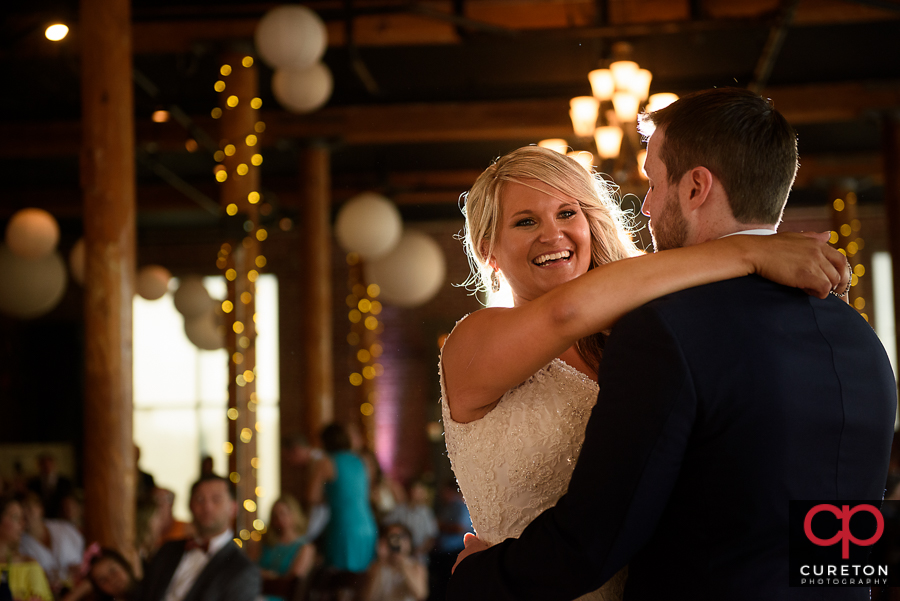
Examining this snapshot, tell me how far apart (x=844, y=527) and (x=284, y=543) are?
4.16 m

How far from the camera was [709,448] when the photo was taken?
42.9 inches

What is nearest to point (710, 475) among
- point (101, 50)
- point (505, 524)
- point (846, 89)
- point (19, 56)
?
point (505, 524)

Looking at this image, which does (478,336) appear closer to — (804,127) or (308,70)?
(308,70)

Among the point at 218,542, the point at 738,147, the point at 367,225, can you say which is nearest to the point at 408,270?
the point at 367,225

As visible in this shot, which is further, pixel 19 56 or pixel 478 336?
pixel 19 56

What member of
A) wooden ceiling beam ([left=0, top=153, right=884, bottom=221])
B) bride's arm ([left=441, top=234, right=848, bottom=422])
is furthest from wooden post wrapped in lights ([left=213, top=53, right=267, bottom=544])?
bride's arm ([left=441, top=234, right=848, bottom=422])

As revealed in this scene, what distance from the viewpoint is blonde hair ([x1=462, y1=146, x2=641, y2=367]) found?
1.71m

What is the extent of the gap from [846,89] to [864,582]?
7139 mm

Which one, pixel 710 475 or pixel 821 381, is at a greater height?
pixel 821 381

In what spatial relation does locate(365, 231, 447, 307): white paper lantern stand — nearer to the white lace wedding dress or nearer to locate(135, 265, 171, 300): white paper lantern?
locate(135, 265, 171, 300): white paper lantern

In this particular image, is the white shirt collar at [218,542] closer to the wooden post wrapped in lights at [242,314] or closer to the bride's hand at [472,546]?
the wooden post wrapped in lights at [242,314]

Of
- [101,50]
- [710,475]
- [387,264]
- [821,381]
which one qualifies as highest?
[101,50]

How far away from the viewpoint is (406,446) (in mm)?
11531

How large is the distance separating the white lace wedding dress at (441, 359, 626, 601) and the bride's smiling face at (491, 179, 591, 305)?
0.68ft
